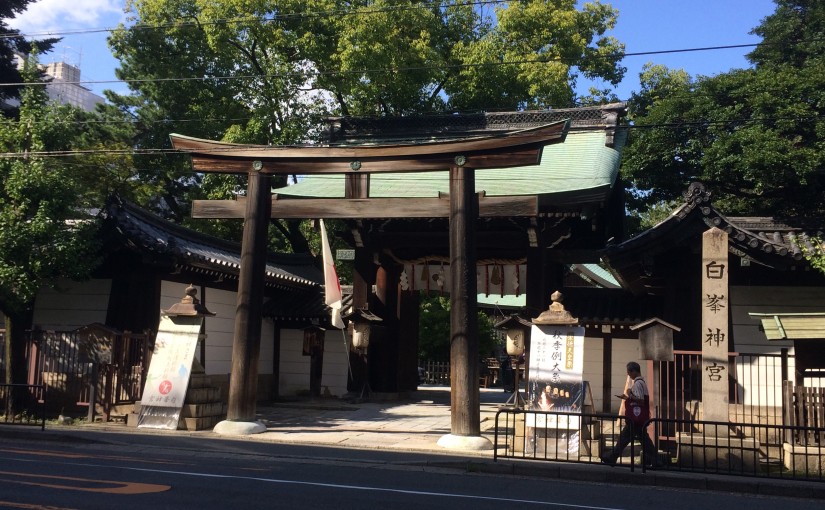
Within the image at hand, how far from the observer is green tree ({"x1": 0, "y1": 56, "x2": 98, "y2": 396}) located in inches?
652

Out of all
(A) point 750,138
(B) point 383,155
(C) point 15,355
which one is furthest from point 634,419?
(C) point 15,355

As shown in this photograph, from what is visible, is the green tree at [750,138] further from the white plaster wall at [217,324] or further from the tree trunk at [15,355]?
the tree trunk at [15,355]

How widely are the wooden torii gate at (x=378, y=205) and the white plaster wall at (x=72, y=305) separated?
467 cm

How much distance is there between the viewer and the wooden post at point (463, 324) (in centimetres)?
1467

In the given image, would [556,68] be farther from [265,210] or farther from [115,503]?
[115,503]

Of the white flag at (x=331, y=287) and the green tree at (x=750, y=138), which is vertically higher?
the green tree at (x=750, y=138)

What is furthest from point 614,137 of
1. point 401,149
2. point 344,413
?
point 344,413

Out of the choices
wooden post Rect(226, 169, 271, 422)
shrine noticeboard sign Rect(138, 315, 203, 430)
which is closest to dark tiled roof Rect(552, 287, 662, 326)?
wooden post Rect(226, 169, 271, 422)

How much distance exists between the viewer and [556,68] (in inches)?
1196

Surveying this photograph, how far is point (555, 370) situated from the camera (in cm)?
1414

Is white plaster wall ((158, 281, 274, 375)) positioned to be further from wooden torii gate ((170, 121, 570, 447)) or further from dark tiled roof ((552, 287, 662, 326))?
dark tiled roof ((552, 287, 662, 326))

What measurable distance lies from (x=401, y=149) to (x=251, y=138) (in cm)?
1383

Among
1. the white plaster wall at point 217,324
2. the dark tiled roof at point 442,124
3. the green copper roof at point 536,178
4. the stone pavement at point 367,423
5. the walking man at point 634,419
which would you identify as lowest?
the stone pavement at point 367,423

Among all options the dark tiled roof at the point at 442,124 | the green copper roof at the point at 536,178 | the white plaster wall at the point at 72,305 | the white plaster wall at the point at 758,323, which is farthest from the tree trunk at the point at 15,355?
the white plaster wall at the point at 758,323
